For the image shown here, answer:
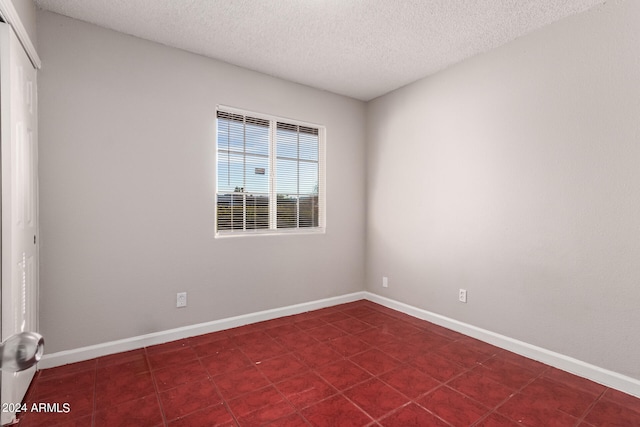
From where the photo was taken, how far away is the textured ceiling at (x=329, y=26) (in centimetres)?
229

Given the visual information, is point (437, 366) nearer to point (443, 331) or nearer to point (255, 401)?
point (443, 331)

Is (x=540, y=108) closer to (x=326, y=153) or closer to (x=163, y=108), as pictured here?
(x=326, y=153)

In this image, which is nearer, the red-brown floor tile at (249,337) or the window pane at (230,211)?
the red-brown floor tile at (249,337)

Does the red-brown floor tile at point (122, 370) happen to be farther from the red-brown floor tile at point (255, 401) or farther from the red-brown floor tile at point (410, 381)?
the red-brown floor tile at point (410, 381)

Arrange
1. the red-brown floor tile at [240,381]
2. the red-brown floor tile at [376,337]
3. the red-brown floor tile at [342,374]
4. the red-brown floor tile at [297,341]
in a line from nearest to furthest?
the red-brown floor tile at [240,381]
the red-brown floor tile at [342,374]
the red-brown floor tile at [297,341]
the red-brown floor tile at [376,337]

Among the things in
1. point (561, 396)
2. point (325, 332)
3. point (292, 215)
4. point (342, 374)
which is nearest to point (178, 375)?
point (342, 374)

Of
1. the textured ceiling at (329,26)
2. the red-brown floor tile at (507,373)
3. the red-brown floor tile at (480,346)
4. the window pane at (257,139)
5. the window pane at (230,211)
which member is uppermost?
the textured ceiling at (329,26)

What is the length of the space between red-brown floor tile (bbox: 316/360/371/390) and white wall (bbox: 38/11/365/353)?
1.23 meters

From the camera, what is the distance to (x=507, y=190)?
2775 mm

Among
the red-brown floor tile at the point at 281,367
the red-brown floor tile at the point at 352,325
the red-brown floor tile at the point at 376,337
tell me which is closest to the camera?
the red-brown floor tile at the point at 281,367

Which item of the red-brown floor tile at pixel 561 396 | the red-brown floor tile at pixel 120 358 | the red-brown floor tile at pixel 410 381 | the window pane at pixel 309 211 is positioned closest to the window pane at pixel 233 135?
the window pane at pixel 309 211

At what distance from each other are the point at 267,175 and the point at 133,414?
2.37 meters

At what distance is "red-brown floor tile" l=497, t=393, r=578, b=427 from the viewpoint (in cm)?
182

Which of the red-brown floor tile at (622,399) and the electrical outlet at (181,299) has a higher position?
the electrical outlet at (181,299)
